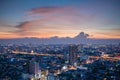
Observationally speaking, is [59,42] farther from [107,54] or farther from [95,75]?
[107,54]

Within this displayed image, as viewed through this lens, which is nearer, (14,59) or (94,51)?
(14,59)

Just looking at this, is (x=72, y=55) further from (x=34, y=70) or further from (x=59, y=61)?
(x=34, y=70)

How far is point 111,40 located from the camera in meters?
6.13

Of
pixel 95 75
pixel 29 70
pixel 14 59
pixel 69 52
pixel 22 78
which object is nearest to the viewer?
pixel 22 78

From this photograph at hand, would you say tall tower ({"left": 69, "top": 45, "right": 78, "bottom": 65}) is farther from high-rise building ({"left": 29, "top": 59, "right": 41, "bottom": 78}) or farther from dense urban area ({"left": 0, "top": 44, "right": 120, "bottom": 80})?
high-rise building ({"left": 29, "top": 59, "right": 41, "bottom": 78})

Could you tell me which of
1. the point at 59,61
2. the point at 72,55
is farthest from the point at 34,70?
the point at 72,55

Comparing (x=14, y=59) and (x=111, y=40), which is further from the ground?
(x=111, y=40)

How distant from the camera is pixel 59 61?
345 inches

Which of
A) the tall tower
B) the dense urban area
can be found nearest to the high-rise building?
the dense urban area

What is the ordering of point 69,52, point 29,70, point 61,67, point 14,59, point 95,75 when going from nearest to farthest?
point 95,75 → point 29,70 → point 14,59 → point 61,67 → point 69,52

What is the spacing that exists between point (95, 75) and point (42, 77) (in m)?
1.34

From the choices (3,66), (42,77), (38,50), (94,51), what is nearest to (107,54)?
(94,51)

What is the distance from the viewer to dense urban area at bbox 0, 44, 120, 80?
566cm

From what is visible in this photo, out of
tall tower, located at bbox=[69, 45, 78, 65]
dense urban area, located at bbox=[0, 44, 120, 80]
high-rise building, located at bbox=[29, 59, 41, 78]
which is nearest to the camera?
dense urban area, located at bbox=[0, 44, 120, 80]
